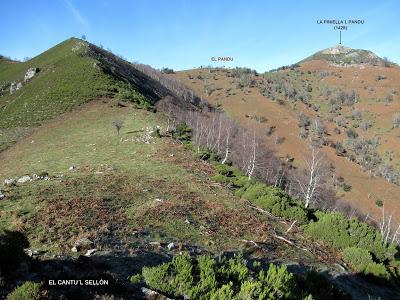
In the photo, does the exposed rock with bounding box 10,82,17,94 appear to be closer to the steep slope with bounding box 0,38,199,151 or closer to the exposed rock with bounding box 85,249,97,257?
the steep slope with bounding box 0,38,199,151

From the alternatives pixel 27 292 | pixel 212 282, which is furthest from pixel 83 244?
pixel 27 292

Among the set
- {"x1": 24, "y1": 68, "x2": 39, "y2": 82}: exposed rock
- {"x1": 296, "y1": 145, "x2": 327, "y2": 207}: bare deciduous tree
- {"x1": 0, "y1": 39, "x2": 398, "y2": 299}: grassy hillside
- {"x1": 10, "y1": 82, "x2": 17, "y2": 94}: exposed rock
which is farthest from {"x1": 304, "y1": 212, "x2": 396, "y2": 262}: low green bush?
{"x1": 24, "y1": 68, "x2": 39, "y2": 82}: exposed rock

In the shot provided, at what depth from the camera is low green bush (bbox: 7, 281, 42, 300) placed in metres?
8.09

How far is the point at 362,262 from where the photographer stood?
19234 mm

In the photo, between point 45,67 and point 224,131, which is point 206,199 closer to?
point 224,131

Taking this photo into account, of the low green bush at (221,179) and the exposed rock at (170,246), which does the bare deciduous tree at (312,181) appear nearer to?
the low green bush at (221,179)

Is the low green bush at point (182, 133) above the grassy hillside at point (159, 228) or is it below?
above

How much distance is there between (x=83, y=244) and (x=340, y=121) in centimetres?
15405

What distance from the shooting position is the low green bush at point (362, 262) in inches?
742

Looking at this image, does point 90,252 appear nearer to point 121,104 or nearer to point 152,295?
point 152,295

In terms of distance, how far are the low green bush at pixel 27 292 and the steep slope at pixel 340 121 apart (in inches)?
3352

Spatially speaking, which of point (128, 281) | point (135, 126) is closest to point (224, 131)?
point (135, 126)

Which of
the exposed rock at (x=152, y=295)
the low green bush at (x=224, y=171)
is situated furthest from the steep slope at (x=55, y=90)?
the exposed rock at (x=152, y=295)

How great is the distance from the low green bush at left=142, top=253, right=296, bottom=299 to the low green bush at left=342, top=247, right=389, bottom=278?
9.18 m
